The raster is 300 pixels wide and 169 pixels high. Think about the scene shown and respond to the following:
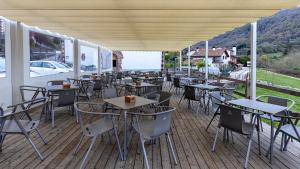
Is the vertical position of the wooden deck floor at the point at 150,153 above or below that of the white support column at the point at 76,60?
below

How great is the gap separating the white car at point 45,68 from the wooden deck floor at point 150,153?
3067 millimetres

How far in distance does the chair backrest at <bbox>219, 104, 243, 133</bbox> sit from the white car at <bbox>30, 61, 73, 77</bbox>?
217 inches

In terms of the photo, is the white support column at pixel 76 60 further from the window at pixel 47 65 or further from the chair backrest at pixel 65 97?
the chair backrest at pixel 65 97

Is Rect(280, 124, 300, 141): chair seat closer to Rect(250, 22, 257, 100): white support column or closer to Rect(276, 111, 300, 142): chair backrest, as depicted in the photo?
Rect(276, 111, 300, 142): chair backrest

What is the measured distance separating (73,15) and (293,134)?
454cm

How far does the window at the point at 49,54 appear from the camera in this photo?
6.99m

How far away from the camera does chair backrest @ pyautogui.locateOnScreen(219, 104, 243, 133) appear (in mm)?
3141

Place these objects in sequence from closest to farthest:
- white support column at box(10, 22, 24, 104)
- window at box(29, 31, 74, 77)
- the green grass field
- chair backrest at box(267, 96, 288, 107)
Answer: chair backrest at box(267, 96, 288, 107)
white support column at box(10, 22, 24, 104)
window at box(29, 31, 74, 77)
the green grass field

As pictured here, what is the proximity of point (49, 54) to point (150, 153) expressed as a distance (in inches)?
240

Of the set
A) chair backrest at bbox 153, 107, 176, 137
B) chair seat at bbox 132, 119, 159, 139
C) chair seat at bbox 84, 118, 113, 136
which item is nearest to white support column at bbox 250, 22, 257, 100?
chair seat at bbox 132, 119, 159, 139

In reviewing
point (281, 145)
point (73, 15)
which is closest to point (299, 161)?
point (281, 145)

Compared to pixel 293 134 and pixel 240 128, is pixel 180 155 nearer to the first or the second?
pixel 240 128

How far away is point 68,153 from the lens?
3.39m

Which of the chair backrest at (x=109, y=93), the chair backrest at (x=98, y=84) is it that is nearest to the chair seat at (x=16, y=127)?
the chair backrest at (x=109, y=93)
